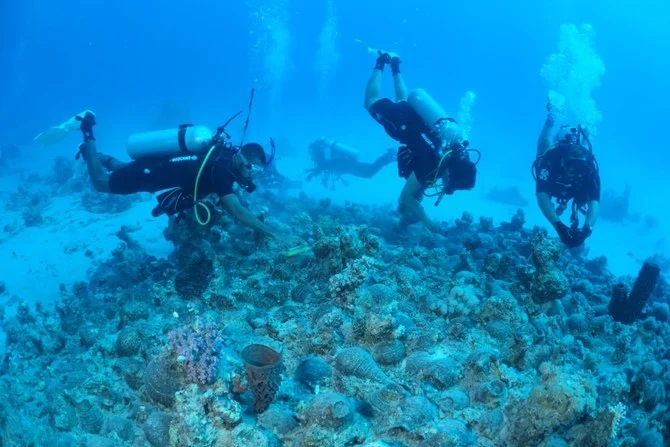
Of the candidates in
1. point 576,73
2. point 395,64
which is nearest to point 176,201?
point 395,64

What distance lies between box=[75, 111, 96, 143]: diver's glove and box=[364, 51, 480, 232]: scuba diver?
19.2 ft

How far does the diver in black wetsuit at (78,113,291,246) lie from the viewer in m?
6.23

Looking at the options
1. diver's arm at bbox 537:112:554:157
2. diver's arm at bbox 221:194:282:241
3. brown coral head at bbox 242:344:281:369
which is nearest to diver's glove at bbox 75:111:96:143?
diver's arm at bbox 221:194:282:241

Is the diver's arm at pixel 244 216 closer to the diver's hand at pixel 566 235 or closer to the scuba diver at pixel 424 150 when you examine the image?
the scuba diver at pixel 424 150

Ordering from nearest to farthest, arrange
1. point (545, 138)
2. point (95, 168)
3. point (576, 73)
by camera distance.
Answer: point (95, 168), point (545, 138), point (576, 73)

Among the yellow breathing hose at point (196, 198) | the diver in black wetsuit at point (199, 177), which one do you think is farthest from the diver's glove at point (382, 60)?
the yellow breathing hose at point (196, 198)

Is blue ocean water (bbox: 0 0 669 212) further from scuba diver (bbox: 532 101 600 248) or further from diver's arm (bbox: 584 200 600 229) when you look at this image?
diver's arm (bbox: 584 200 600 229)

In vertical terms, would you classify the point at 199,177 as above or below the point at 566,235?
below

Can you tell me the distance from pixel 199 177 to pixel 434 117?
15.0 feet

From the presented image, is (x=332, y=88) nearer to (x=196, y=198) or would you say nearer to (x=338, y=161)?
(x=338, y=161)

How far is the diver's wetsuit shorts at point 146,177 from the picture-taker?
21.9ft

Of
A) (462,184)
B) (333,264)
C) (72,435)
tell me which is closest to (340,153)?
(462,184)

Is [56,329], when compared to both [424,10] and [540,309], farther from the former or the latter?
[424,10]

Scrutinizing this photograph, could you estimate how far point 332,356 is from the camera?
403 centimetres
